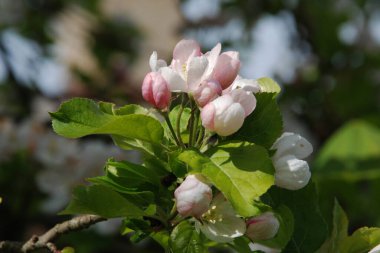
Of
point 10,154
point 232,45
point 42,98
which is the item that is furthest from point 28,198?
point 232,45

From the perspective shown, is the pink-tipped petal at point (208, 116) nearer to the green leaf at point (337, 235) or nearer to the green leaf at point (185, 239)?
the green leaf at point (185, 239)

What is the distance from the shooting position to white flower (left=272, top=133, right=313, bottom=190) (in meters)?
0.95

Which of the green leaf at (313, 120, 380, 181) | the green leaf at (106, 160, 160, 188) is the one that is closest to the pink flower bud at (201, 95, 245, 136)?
the green leaf at (106, 160, 160, 188)

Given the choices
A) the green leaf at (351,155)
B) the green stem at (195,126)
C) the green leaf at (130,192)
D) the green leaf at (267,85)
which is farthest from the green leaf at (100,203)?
the green leaf at (351,155)

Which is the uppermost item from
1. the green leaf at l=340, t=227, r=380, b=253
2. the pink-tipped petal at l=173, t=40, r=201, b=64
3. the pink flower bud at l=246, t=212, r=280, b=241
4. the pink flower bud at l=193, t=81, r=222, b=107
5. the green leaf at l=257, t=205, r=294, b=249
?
the pink-tipped petal at l=173, t=40, r=201, b=64

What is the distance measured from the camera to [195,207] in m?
0.90

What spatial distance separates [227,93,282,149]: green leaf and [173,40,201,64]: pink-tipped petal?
11cm

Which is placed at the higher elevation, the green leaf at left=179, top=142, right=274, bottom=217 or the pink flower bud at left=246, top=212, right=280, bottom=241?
the green leaf at left=179, top=142, right=274, bottom=217

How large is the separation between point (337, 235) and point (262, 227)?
0.19 m

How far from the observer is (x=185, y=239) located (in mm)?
948

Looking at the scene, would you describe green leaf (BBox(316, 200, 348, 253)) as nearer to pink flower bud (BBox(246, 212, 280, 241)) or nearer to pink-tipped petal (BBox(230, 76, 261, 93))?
pink flower bud (BBox(246, 212, 280, 241))

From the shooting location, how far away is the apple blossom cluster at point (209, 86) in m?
0.90

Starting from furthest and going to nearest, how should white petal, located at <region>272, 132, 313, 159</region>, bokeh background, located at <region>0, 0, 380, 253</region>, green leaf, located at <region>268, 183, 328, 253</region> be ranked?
bokeh background, located at <region>0, 0, 380, 253</region>
green leaf, located at <region>268, 183, 328, 253</region>
white petal, located at <region>272, 132, 313, 159</region>

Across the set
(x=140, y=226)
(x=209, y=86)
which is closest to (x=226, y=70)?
(x=209, y=86)
